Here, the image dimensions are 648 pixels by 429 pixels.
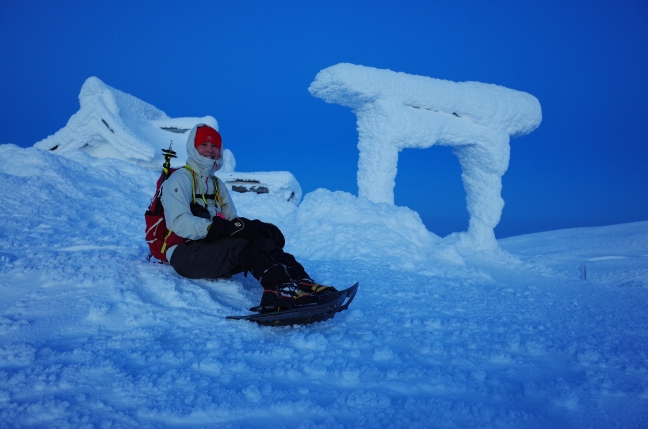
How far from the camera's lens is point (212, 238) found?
3.20 meters

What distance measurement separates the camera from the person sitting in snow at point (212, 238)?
9.85 feet

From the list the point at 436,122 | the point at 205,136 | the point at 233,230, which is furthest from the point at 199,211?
the point at 436,122

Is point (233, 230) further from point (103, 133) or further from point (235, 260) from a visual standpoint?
point (103, 133)

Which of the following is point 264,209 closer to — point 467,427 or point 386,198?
point 386,198

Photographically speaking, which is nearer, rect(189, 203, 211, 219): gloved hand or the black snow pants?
the black snow pants

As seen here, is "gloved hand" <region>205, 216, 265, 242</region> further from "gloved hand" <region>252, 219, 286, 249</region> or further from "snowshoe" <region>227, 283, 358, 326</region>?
"snowshoe" <region>227, 283, 358, 326</region>

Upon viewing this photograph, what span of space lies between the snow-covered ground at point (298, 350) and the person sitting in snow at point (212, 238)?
252mm

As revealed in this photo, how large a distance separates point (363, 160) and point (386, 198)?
2.80 ft

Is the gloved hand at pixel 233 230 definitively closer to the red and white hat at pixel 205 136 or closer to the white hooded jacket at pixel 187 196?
the white hooded jacket at pixel 187 196

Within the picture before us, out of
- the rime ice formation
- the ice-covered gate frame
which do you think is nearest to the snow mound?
the ice-covered gate frame

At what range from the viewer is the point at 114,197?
7430mm

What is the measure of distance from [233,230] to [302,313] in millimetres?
859

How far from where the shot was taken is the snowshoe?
2682 mm

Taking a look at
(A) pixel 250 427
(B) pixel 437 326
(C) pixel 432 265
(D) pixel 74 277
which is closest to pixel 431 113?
(C) pixel 432 265
